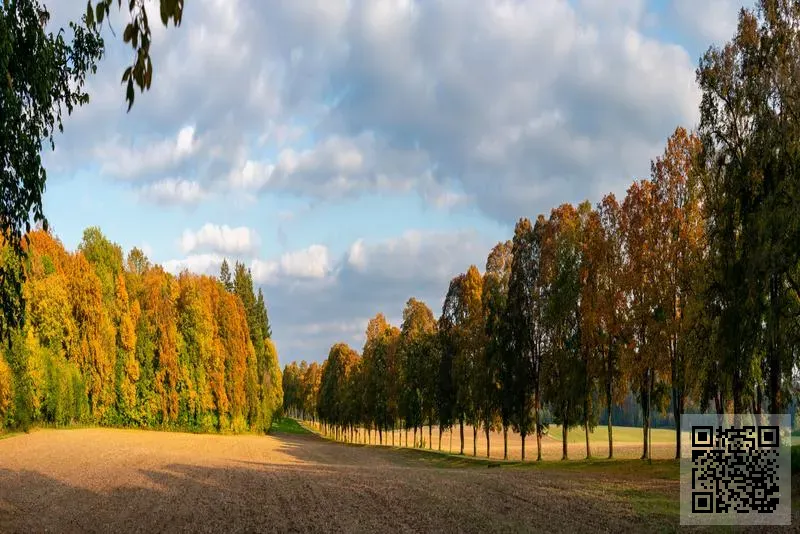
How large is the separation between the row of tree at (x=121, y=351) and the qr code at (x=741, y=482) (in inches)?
Result: 1546

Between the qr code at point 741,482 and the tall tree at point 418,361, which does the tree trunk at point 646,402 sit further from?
the tall tree at point 418,361

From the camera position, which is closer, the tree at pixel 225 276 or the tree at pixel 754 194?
the tree at pixel 754 194

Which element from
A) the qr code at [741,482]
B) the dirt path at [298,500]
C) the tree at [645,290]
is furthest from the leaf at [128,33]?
the tree at [645,290]

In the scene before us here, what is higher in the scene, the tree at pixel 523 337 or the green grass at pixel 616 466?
the tree at pixel 523 337

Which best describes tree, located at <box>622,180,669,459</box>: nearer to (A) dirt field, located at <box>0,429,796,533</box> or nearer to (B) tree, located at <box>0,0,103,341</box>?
(A) dirt field, located at <box>0,429,796,533</box>

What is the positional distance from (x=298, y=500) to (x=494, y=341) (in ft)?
89.6

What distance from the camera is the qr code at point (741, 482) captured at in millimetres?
17188

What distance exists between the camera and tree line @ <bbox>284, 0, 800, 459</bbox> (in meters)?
21.6

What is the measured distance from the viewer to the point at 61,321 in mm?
56125

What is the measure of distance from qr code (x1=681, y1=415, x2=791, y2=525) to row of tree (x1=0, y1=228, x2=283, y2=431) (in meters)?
39.3

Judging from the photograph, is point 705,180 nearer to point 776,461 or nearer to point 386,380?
point 776,461

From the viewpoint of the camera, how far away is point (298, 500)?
20891 mm

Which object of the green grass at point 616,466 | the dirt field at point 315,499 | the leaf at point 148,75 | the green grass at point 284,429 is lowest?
the green grass at point 284,429

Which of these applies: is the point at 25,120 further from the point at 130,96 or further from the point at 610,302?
the point at 610,302
